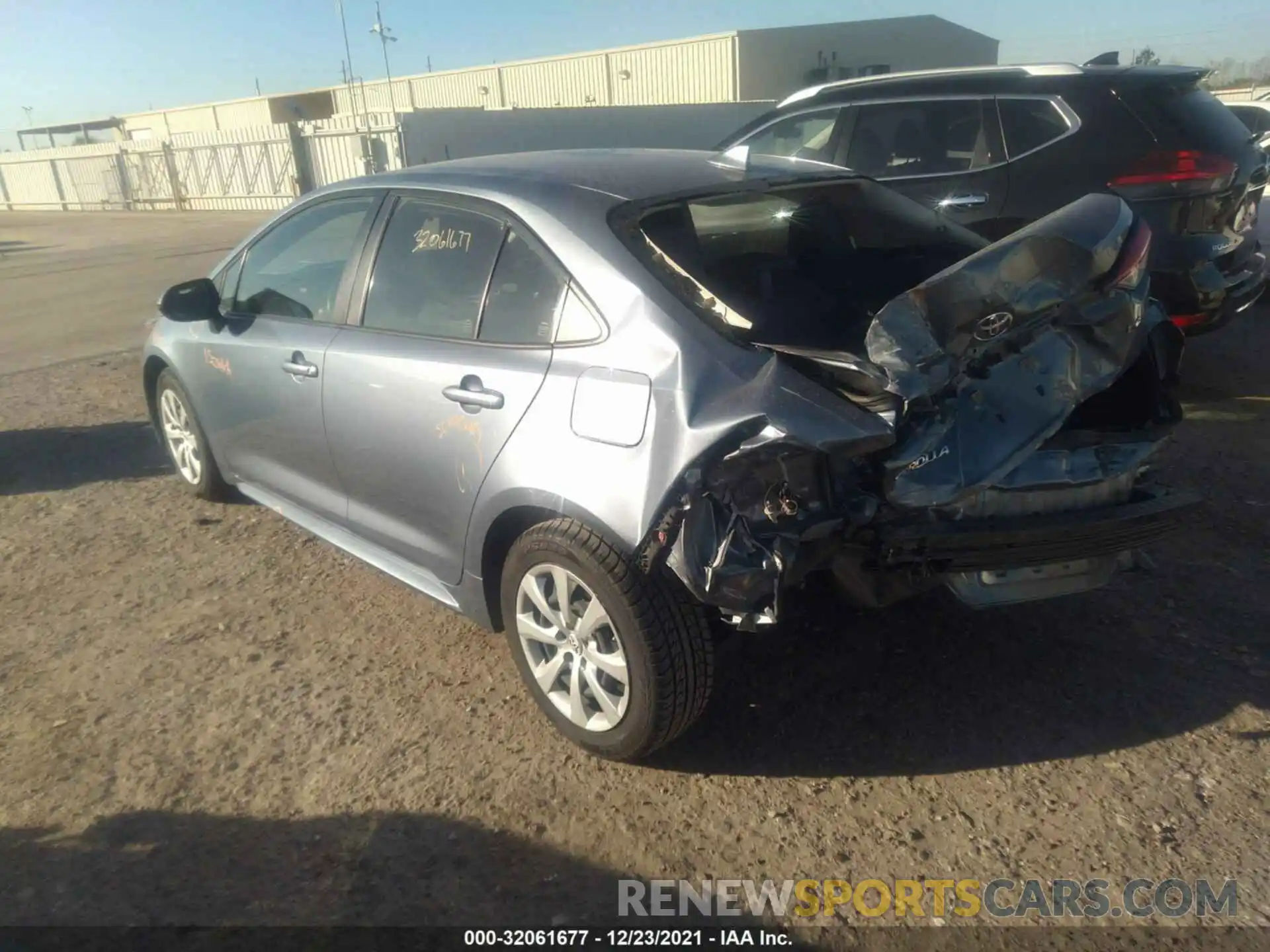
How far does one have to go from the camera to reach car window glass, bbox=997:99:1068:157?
5.27 meters

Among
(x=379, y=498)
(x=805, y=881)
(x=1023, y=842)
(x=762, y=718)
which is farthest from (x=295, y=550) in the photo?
(x=1023, y=842)

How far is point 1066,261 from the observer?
2.64 m

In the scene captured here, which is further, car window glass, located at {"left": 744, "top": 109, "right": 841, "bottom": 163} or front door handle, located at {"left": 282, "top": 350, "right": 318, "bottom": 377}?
car window glass, located at {"left": 744, "top": 109, "right": 841, "bottom": 163}

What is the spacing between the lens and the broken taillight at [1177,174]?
16.0 ft

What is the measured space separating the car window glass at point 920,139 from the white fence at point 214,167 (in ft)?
60.7

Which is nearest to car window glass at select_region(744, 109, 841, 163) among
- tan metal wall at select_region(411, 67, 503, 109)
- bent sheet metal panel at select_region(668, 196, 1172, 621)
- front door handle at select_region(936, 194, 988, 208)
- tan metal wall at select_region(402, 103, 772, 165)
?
front door handle at select_region(936, 194, 988, 208)

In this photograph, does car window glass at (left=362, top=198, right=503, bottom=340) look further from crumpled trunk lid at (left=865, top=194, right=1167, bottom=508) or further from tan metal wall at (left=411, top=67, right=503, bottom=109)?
tan metal wall at (left=411, top=67, right=503, bottom=109)

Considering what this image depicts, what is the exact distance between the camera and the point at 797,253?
142 inches

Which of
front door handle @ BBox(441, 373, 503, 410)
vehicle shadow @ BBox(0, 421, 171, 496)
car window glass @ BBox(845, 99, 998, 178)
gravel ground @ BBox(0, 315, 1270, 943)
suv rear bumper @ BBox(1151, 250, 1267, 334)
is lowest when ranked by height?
vehicle shadow @ BBox(0, 421, 171, 496)

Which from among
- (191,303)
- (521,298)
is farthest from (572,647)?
(191,303)

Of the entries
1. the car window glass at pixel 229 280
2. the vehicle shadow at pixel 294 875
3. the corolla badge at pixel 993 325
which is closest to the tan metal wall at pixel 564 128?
the car window glass at pixel 229 280

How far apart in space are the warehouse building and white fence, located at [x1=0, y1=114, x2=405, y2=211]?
249 centimetres

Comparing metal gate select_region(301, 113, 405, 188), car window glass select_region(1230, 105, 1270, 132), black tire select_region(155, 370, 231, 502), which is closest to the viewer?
black tire select_region(155, 370, 231, 502)

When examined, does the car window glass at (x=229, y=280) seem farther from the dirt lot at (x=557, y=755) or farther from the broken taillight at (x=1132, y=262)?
the broken taillight at (x=1132, y=262)
